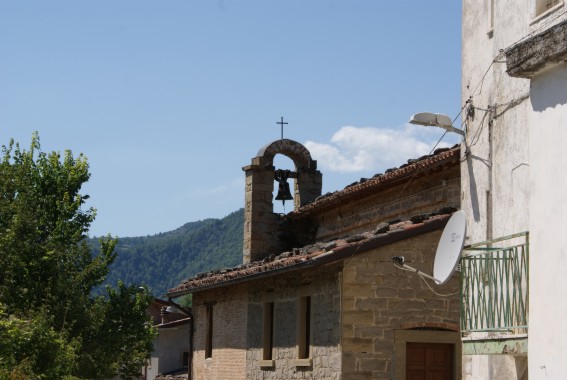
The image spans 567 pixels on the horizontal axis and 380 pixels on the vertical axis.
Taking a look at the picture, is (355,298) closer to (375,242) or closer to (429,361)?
(375,242)

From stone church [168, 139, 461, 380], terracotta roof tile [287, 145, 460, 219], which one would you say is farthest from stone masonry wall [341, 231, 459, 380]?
terracotta roof tile [287, 145, 460, 219]

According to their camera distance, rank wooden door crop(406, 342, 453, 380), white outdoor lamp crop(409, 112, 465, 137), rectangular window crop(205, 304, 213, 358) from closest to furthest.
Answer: white outdoor lamp crop(409, 112, 465, 137) < wooden door crop(406, 342, 453, 380) < rectangular window crop(205, 304, 213, 358)

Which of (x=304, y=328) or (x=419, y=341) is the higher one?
(x=304, y=328)

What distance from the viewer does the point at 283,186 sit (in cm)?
2627

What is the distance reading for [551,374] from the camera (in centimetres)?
732

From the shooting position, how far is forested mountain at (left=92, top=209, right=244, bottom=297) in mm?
167875

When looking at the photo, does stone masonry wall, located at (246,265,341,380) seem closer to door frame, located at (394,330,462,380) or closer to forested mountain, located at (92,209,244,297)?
door frame, located at (394,330,462,380)

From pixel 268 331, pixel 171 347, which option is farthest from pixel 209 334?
pixel 171 347

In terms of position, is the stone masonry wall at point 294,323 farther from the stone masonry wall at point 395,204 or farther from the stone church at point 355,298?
the stone masonry wall at point 395,204

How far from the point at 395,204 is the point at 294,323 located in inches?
119

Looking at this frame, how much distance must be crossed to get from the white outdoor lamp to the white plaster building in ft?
0.60

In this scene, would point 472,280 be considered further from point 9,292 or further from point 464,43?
point 9,292

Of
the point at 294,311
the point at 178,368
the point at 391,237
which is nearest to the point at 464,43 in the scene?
the point at 391,237

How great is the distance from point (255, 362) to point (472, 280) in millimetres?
10695
